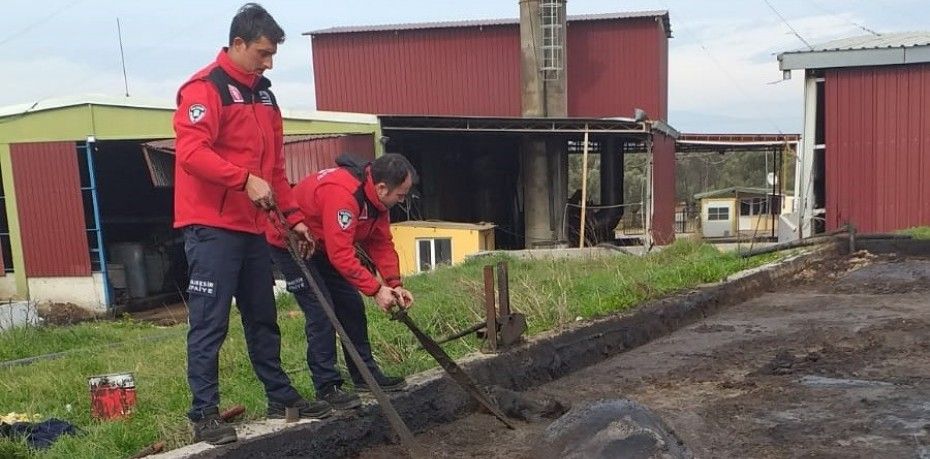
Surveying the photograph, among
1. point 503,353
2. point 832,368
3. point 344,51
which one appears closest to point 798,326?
point 832,368

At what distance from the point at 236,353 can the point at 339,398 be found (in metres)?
2.26

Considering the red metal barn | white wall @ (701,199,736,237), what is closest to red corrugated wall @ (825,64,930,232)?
the red metal barn

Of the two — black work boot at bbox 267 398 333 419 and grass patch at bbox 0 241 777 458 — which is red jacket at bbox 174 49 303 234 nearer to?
black work boot at bbox 267 398 333 419

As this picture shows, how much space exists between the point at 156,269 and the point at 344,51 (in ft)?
28.7

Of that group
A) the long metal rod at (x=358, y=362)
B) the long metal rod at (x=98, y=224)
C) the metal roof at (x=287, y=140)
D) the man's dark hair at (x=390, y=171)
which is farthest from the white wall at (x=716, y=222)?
the long metal rod at (x=358, y=362)

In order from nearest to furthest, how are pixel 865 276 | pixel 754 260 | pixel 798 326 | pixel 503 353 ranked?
pixel 503 353 < pixel 798 326 < pixel 865 276 < pixel 754 260

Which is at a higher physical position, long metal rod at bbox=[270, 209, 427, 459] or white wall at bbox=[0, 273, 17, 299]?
long metal rod at bbox=[270, 209, 427, 459]

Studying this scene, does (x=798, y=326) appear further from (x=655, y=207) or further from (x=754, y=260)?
(x=655, y=207)

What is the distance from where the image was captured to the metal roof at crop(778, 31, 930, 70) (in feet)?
43.5

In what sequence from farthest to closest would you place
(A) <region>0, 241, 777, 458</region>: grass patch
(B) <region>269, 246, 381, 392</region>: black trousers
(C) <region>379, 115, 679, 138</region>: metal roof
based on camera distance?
(C) <region>379, 115, 679, 138</region>: metal roof
(B) <region>269, 246, 381, 392</region>: black trousers
(A) <region>0, 241, 777, 458</region>: grass patch

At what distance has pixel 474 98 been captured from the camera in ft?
78.3

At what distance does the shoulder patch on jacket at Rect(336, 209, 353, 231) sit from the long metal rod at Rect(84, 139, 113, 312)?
1632 cm

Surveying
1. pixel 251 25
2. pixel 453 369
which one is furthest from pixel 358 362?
pixel 251 25

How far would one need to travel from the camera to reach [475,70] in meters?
23.7
